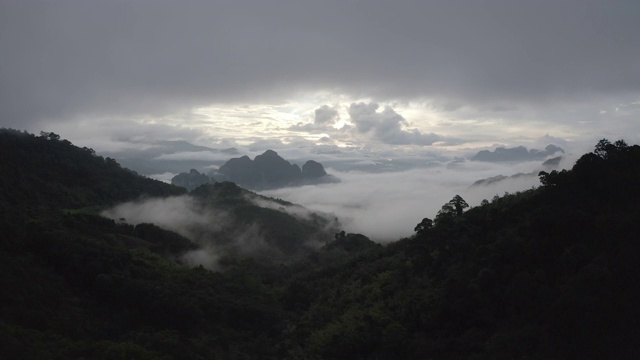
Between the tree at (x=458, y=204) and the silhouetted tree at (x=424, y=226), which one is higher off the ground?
the tree at (x=458, y=204)

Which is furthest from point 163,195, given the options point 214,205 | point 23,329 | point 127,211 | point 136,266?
point 23,329

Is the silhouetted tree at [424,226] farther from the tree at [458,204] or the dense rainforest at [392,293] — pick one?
the tree at [458,204]

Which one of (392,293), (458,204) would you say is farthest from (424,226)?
(392,293)

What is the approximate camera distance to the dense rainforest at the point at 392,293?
2402 centimetres

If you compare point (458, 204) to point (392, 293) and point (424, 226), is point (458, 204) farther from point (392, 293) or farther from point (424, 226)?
point (392, 293)

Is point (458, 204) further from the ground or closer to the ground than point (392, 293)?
further from the ground

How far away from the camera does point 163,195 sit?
10806 cm

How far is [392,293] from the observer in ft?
133

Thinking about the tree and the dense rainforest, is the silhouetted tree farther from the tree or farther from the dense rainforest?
the tree

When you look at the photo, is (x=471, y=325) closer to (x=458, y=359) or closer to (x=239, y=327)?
(x=458, y=359)

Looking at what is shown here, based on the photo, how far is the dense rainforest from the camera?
2402 cm

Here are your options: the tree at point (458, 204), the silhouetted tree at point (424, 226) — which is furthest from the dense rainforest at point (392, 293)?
the tree at point (458, 204)

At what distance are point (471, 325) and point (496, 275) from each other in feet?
11.9

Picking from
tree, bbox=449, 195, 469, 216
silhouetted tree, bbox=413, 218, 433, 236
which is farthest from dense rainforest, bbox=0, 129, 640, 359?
tree, bbox=449, 195, 469, 216
